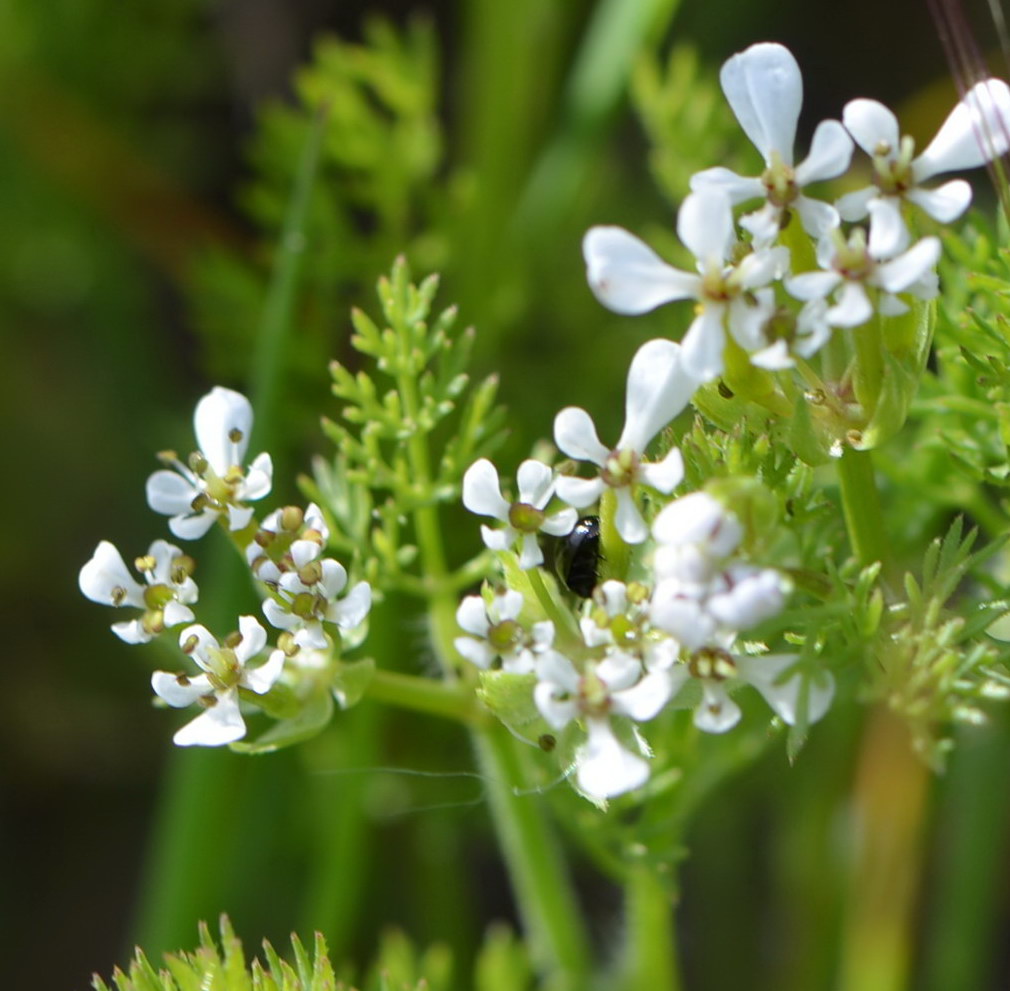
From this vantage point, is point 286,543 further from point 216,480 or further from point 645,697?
point 645,697

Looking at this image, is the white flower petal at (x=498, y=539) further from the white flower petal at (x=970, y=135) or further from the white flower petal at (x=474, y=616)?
the white flower petal at (x=970, y=135)

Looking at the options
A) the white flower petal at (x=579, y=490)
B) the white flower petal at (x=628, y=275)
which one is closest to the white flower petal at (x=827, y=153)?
the white flower petal at (x=628, y=275)

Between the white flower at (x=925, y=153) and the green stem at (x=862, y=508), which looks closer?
the white flower at (x=925, y=153)

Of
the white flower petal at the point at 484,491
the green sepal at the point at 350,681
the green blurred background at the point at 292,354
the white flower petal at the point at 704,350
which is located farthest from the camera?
the green blurred background at the point at 292,354

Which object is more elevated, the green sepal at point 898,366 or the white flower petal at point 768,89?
the white flower petal at point 768,89

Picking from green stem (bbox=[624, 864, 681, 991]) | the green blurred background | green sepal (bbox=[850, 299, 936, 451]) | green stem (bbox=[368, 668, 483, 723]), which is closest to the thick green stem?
the green blurred background

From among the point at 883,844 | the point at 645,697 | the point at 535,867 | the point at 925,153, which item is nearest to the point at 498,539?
the point at 645,697

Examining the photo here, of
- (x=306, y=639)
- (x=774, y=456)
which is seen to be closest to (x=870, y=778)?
(x=774, y=456)
